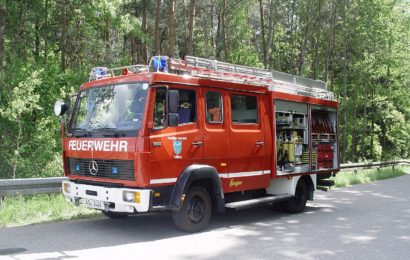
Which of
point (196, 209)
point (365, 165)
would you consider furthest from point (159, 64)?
point (365, 165)

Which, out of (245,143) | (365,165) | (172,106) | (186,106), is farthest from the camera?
(365,165)

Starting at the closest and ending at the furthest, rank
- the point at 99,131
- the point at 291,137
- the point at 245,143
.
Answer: the point at 99,131, the point at 245,143, the point at 291,137

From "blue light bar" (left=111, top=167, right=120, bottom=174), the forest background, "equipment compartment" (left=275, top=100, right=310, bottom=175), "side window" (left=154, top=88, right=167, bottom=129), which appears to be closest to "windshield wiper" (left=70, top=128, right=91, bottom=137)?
"blue light bar" (left=111, top=167, right=120, bottom=174)

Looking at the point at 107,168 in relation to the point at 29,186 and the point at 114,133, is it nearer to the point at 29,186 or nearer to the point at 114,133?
the point at 114,133

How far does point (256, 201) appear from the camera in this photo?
902 cm

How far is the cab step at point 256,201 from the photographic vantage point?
8501mm

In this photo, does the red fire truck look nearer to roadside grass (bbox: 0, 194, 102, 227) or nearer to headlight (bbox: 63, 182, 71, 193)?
headlight (bbox: 63, 182, 71, 193)

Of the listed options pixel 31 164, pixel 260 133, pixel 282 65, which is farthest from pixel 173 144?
pixel 282 65

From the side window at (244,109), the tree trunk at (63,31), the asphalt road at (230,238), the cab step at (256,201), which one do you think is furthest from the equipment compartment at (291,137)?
the tree trunk at (63,31)

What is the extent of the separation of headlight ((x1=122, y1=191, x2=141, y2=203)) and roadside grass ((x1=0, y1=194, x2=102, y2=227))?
2.38m

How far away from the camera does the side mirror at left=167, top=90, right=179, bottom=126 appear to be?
23.9 ft

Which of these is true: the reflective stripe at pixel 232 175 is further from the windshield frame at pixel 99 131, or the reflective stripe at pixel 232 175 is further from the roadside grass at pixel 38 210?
the roadside grass at pixel 38 210

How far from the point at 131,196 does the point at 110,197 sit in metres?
0.42

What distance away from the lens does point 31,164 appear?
15938mm
